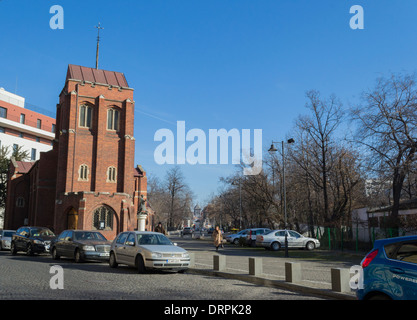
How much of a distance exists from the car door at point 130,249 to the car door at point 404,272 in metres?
9.98

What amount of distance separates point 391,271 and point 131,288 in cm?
659

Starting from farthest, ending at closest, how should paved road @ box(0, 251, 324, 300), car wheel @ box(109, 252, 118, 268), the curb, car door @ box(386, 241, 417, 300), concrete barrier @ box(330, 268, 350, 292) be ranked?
car wheel @ box(109, 252, 118, 268), concrete barrier @ box(330, 268, 350, 292), the curb, paved road @ box(0, 251, 324, 300), car door @ box(386, 241, 417, 300)

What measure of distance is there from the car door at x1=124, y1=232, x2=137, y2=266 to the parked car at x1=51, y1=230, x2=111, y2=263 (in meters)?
3.70

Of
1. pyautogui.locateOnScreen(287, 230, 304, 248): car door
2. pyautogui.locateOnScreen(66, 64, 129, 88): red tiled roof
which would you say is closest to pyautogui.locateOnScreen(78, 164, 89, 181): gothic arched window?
pyautogui.locateOnScreen(66, 64, 129, 88): red tiled roof

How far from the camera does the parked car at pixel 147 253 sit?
1338cm

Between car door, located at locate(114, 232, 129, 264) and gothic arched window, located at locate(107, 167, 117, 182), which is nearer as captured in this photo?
car door, located at locate(114, 232, 129, 264)

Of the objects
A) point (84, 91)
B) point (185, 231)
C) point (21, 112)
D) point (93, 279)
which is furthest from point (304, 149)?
point (21, 112)

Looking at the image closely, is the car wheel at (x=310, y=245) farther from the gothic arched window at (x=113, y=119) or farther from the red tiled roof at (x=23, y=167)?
the red tiled roof at (x=23, y=167)

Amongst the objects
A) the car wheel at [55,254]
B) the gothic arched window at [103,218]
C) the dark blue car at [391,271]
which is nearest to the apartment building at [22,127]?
the gothic arched window at [103,218]

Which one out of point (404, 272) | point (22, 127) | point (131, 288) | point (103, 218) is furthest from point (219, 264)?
point (22, 127)

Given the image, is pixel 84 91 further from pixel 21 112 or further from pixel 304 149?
pixel 21 112

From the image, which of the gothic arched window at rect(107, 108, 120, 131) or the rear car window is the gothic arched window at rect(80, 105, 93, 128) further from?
the rear car window

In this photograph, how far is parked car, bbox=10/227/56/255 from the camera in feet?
72.0

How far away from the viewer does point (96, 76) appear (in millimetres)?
43188
